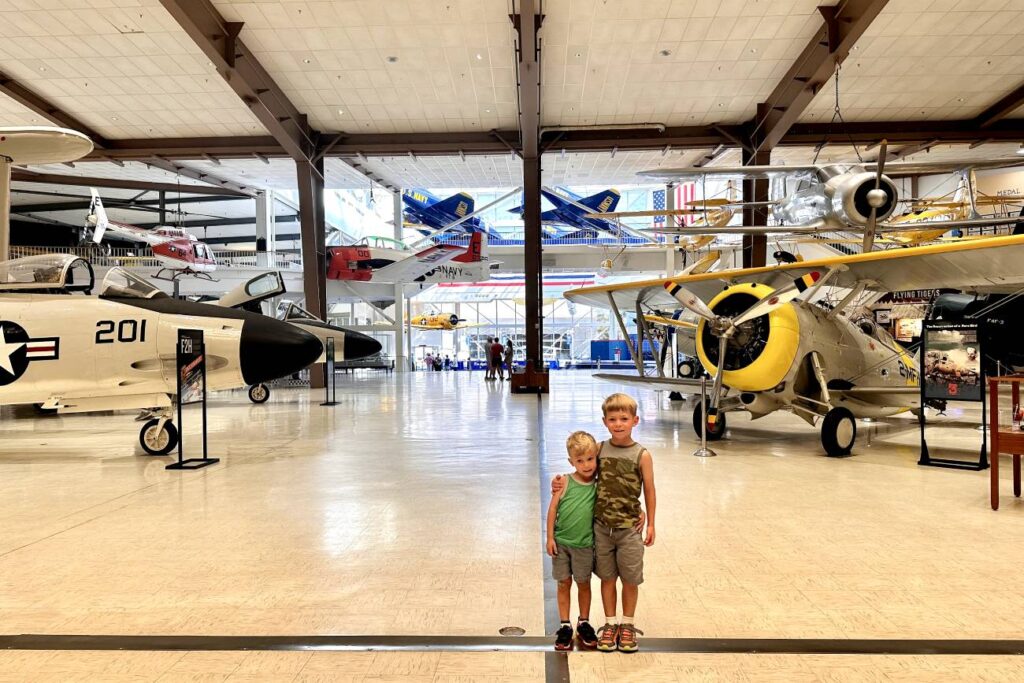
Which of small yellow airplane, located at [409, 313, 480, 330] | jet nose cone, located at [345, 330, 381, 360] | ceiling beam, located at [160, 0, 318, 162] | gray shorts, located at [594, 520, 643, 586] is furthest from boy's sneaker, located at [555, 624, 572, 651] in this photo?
small yellow airplane, located at [409, 313, 480, 330]

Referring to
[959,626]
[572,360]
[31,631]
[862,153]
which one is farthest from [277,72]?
[572,360]

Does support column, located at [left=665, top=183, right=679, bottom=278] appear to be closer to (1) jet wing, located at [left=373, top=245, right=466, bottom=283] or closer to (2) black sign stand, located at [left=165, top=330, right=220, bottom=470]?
(1) jet wing, located at [left=373, top=245, right=466, bottom=283]

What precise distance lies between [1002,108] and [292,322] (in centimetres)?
1862

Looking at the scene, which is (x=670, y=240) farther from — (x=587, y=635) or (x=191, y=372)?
(x=587, y=635)

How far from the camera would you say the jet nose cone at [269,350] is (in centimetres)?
786

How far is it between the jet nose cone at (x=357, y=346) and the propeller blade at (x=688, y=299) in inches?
406

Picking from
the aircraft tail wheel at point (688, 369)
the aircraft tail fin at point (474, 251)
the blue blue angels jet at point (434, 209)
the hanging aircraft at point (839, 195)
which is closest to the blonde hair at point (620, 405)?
the hanging aircraft at point (839, 195)

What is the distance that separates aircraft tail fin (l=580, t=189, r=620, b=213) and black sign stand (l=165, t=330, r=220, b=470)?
81.7 ft

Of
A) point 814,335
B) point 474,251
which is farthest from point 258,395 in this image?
point 474,251

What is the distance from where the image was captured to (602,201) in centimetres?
3089

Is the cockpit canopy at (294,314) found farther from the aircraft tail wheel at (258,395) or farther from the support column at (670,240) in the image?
the support column at (670,240)

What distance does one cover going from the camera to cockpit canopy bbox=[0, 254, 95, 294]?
791 centimetres

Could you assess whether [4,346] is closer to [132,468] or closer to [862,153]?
[132,468]

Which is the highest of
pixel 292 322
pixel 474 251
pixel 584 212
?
pixel 584 212
